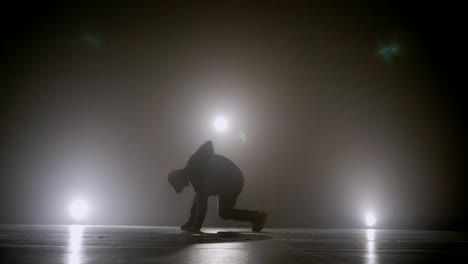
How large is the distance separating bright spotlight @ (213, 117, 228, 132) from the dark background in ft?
0.62

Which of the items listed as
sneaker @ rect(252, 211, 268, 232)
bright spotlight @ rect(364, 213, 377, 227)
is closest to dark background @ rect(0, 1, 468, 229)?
bright spotlight @ rect(364, 213, 377, 227)

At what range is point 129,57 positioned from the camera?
44.2 feet

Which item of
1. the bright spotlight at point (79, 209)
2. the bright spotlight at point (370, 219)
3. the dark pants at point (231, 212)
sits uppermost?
the bright spotlight at point (79, 209)

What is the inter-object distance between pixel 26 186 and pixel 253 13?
321 inches

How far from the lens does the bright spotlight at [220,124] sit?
13109mm

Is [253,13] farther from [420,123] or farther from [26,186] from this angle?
[26,186]

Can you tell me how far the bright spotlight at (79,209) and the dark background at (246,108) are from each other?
0.18m

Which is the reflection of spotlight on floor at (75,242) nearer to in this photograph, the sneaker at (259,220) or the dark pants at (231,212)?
the dark pants at (231,212)

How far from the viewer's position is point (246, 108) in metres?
13.3

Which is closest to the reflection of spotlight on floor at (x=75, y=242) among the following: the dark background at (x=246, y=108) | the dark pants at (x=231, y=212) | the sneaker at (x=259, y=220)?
the dark pants at (x=231, y=212)

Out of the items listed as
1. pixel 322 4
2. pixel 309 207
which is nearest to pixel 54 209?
pixel 309 207

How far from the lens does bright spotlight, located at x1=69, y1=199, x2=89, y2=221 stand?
12.4 metres

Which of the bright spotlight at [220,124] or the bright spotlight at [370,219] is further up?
the bright spotlight at [220,124]

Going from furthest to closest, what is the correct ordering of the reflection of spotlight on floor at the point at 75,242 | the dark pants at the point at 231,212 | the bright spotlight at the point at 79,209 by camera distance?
the bright spotlight at the point at 79,209
the dark pants at the point at 231,212
the reflection of spotlight on floor at the point at 75,242
